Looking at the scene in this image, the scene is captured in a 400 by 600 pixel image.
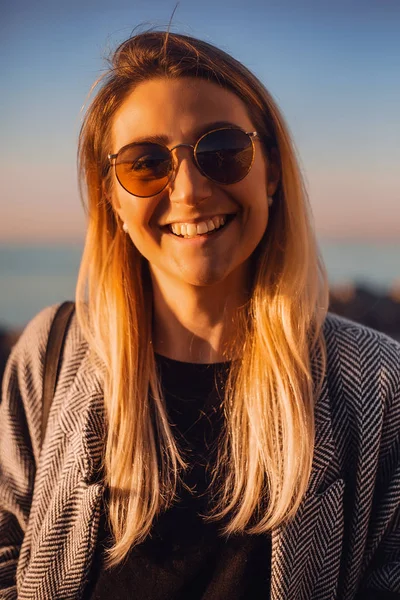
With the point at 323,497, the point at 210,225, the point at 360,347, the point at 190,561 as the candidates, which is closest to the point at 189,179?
the point at 210,225

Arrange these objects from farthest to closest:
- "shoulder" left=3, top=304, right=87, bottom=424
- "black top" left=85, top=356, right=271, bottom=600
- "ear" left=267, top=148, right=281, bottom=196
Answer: "shoulder" left=3, top=304, right=87, bottom=424 < "ear" left=267, top=148, right=281, bottom=196 < "black top" left=85, top=356, right=271, bottom=600

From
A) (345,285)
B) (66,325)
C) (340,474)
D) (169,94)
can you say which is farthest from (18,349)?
(345,285)

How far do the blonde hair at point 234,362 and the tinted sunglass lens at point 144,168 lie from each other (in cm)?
23

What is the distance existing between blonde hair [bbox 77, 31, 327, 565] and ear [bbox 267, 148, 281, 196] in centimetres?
3

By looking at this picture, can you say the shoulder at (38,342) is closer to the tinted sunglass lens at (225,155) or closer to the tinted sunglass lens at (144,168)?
the tinted sunglass lens at (144,168)

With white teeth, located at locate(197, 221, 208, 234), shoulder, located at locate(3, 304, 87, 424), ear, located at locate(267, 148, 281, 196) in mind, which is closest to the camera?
white teeth, located at locate(197, 221, 208, 234)

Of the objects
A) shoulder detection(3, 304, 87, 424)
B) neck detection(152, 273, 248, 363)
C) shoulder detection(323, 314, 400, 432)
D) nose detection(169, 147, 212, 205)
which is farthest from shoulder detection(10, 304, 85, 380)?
shoulder detection(323, 314, 400, 432)

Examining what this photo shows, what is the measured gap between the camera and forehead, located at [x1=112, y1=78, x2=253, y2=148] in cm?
218

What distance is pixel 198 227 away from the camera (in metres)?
2.23

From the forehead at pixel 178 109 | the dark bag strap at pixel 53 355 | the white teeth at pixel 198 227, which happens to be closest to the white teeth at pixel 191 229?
the white teeth at pixel 198 227

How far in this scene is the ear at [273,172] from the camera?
2418mm

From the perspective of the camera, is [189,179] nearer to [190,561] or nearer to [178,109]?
[178,109]

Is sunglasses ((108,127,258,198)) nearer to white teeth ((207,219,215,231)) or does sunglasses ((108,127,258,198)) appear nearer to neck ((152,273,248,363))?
white teeth ((207,219,215,231))

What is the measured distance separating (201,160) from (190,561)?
1.32m
